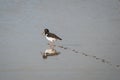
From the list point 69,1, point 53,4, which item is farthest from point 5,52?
point 69,1

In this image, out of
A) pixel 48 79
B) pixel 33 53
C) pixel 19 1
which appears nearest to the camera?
pixel 48 79

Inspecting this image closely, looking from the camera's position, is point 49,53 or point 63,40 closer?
point 49,53

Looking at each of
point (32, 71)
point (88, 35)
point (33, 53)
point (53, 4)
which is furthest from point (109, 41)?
point (53, 4)

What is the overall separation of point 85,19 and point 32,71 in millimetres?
3420

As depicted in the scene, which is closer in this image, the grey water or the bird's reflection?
the grey water

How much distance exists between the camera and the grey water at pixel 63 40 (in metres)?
5.76

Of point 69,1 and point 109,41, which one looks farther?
point 69,1

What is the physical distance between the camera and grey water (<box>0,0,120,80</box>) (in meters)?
5.76

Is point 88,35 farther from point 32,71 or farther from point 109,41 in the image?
point 32,71

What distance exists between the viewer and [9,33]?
793 centimetres

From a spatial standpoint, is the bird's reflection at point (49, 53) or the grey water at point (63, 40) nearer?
the grey water at point (63, 40)

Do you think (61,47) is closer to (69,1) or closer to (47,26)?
(47,26)

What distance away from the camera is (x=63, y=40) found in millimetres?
7309

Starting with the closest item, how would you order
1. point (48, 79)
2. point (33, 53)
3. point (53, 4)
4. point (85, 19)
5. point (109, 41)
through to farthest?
point (48, 79) → point (33, 53) → point (109, 41) → point (85, 19) → point (53, 4)
